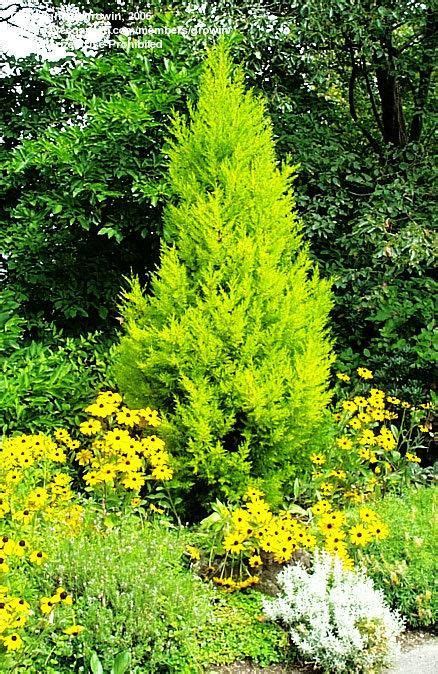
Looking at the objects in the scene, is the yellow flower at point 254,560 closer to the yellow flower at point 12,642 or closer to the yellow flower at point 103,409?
the yellow flower at point 103,409

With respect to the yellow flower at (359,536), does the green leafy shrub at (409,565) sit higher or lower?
lower

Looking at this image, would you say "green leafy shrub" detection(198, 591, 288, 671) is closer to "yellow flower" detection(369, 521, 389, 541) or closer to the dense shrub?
the dense shrub

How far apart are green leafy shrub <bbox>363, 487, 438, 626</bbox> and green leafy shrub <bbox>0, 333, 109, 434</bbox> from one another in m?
1.89

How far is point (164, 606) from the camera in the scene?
9.66 ft

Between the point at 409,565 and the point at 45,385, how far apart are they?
2.24 metres

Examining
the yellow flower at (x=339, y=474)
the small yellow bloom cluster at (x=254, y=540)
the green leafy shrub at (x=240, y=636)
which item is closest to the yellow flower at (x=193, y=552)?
the small yellow bloom cluster at (x=254, y=540)

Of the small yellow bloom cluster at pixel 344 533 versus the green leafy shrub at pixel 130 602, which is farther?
the small yellow bloom cluster at pixel 344 533

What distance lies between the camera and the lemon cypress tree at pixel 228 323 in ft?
12.8

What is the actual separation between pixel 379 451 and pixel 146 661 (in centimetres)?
217

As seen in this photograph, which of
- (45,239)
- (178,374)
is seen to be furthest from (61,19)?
(178,374)

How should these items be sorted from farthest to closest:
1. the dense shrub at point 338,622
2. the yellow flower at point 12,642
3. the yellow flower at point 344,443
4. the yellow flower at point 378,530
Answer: the yellow flower at point 344,443, the yellow flower at point 378,530, the dense shrub at point 338,622, the yellow flower at point 12,642

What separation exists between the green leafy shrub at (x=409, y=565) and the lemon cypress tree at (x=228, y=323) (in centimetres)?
63

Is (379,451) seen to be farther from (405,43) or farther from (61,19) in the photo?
(61,19)

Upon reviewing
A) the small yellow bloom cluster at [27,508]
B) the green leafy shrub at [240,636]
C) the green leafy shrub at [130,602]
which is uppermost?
the small yellow bloom cluster at [27,508]
